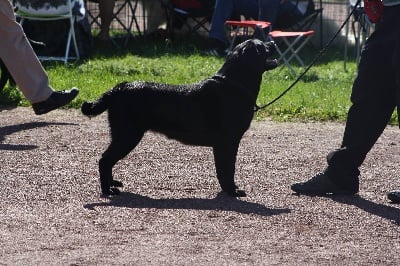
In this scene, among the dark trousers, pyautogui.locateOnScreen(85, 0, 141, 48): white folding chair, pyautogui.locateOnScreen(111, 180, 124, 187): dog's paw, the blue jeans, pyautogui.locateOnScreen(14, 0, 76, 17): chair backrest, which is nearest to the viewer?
the dark trousers

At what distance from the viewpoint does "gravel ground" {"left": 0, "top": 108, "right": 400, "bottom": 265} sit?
479cm

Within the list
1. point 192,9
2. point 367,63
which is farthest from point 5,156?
point 192,9

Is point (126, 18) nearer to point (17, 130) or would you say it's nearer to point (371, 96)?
point (17, 130)

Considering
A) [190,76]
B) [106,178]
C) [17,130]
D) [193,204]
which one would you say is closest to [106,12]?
[190,76]

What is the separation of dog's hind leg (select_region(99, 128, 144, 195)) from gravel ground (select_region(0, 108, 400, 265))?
85mm

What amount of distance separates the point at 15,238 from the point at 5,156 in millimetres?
2171

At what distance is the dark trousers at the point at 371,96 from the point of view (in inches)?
230

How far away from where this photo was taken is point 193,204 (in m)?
5.77

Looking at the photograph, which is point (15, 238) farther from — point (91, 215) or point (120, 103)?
point (120, 103)

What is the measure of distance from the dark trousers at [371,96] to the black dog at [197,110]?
59 centimetres

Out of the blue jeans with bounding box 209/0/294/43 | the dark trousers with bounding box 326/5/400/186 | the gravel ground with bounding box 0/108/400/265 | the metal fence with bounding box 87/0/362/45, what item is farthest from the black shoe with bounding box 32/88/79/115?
the metal fence with bounding box 87/0/362/45

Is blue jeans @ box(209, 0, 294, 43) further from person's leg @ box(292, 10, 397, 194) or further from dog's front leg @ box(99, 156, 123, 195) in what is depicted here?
dog's front leg @ box(99, 156, 123, 195)

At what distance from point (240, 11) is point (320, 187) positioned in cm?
713

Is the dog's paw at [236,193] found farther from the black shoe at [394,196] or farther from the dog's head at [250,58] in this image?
the black shoe at [394,196]
